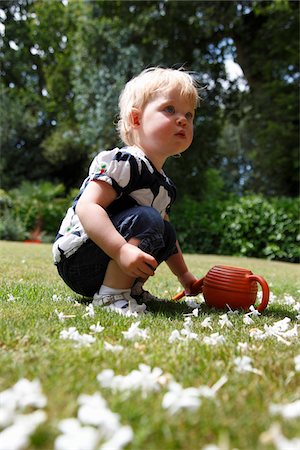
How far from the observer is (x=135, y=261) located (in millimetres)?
1819

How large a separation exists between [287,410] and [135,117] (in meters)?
1.85

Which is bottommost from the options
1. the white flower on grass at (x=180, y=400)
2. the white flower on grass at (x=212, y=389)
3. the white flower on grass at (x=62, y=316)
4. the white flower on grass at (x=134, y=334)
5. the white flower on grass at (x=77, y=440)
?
the white flower on grass at (x=62, y=316)

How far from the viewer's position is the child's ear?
2.40 m

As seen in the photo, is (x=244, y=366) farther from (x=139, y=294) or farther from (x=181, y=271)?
(x=181, y=271)

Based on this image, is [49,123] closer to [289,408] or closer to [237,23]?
[237,23]

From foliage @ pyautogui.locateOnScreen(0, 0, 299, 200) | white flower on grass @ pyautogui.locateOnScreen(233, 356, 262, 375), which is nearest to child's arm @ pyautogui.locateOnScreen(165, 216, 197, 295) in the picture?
white flower on grass @ pyautogui.locateOnScreen(233, 356, 262, 375)

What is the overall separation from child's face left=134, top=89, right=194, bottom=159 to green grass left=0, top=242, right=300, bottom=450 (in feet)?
3.00

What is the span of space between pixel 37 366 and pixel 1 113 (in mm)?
21824

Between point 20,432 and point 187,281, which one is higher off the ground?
point 20,432

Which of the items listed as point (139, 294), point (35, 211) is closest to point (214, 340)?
point (139, 294)

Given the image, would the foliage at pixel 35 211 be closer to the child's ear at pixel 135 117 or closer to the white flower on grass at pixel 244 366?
the child's ear at pixel 135 117

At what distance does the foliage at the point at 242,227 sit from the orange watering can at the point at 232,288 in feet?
27.5

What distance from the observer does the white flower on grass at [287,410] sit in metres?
0.86

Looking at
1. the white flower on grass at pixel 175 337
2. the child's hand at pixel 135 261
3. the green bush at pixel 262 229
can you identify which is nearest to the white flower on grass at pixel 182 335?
the white flower on grass at pixel 175 337
